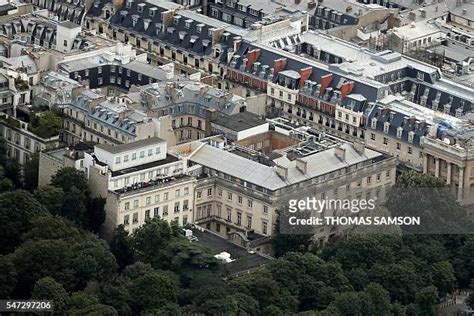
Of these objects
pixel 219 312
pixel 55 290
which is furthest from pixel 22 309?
pixel 219 312

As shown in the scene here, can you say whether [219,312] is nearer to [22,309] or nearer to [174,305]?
[174,305]

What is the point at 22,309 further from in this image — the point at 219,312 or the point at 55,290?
the point at 219,312

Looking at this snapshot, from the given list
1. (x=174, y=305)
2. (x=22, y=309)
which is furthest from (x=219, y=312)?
(x=22, y=309)
